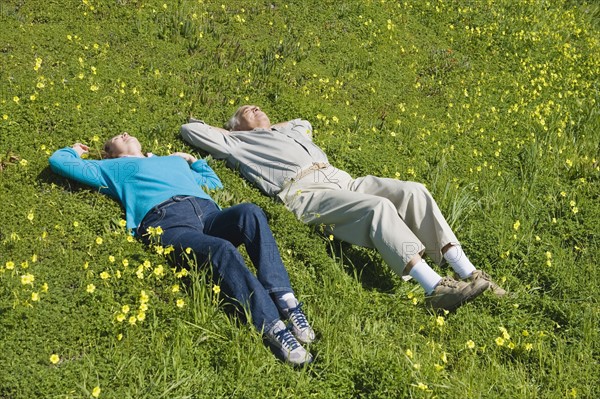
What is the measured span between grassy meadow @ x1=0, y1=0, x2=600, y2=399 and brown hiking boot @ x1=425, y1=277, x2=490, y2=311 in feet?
0.46

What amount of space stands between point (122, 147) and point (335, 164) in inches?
82.5

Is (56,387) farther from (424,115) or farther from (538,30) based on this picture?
(538,30)

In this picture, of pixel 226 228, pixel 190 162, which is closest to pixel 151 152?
pixel 190 162

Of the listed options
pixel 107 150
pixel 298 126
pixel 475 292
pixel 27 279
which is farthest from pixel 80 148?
pixel 475 292

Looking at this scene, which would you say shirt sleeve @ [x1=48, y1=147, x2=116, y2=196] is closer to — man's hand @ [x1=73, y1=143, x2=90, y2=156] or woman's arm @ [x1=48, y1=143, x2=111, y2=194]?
woman's arm @ [x1=48, y1=143, x2=111, y2=194]

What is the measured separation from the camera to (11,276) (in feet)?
14.6

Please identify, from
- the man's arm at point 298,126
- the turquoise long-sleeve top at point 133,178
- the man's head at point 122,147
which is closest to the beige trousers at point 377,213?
the man's arm at point 298,126

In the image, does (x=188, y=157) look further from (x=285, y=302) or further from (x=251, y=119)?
(x=285, y=302)

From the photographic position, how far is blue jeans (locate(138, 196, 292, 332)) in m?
4.40

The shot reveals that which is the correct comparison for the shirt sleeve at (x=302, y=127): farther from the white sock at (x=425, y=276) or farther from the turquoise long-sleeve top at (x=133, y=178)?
the white sock at (x=425, y=276)

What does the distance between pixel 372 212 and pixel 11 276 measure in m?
2.53

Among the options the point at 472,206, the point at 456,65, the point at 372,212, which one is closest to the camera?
the point at 372,212

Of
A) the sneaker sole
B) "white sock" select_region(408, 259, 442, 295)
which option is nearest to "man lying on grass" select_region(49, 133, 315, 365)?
"white sock" select_region(408, 259, 442, 295)

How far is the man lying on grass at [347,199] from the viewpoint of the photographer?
516 centimetres
